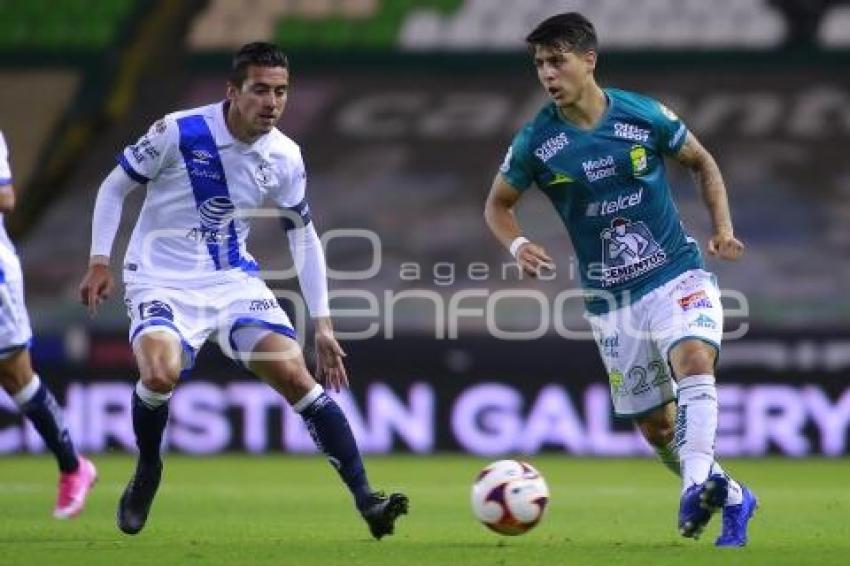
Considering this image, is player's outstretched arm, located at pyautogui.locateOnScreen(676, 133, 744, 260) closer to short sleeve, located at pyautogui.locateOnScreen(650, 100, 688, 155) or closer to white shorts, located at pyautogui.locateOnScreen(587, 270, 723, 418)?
short sleeve, located at pyautogui.locateOnScreen(650, 100, 688, 155)

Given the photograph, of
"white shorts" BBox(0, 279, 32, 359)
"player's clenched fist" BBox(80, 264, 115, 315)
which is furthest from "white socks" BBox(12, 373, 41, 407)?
"player's clenched fist" BBox(80, 264, 115, 315)

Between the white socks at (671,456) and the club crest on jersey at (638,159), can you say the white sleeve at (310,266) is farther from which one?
the white socks at (671,456)

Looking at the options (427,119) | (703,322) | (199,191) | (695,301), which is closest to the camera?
(703,322)

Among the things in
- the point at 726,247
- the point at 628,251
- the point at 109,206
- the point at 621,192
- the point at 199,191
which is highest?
the point at 621,192

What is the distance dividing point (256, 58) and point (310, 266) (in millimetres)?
891

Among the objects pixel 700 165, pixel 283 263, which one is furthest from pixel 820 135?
pixel 700 165

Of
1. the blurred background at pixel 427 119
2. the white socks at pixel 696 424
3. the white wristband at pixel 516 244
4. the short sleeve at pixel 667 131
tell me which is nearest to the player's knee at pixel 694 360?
the white socks at pixel 696 424

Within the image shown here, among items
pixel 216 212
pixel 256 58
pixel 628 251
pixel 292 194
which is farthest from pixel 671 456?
pixel 256 58

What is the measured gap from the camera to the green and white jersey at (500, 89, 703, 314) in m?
7.50

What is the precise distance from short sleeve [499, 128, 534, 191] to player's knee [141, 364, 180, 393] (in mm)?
1596

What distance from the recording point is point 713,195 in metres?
7.46

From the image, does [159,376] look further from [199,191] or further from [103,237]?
[199,191]

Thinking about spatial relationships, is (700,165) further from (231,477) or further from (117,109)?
(117,109)

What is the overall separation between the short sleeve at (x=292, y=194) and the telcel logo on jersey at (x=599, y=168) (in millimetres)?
1178
